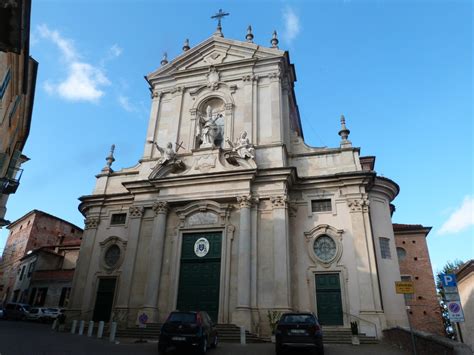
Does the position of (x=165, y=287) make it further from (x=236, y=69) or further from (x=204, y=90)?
(x=236, y=69)

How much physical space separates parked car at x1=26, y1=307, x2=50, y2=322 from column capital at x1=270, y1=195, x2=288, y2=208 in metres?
20.1

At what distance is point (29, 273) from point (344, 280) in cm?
3213

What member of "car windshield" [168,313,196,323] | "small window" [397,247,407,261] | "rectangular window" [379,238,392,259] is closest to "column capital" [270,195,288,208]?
"rectangular window" [379,238,392,259]

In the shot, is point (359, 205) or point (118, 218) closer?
point (359, 205)

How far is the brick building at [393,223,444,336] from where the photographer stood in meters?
28.0

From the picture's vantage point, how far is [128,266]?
19.5m

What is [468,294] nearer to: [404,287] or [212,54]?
[404,287]

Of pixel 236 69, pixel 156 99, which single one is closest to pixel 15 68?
pixel 156 99

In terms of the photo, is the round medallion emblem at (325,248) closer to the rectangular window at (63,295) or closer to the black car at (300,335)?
the black car at (300,335)

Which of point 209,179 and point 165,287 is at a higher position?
point 209,179

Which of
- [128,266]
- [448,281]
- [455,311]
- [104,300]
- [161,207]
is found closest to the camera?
[455,311]

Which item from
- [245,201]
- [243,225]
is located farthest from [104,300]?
[245,201]

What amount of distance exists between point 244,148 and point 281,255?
604 cm

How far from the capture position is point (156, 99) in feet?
83.8
